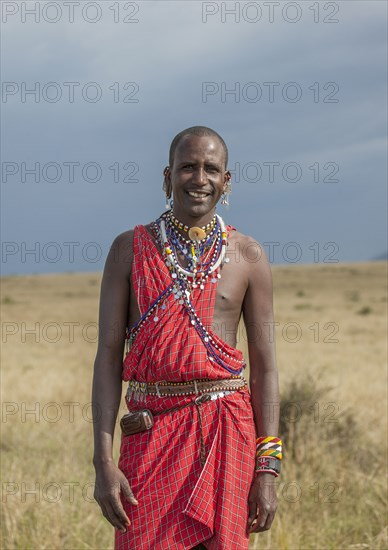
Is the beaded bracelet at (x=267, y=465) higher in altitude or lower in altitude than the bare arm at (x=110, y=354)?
lower

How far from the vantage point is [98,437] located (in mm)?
3709

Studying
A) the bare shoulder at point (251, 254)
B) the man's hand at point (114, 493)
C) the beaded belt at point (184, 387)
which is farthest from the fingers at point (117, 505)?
the bare shoulder at point (251, 254)

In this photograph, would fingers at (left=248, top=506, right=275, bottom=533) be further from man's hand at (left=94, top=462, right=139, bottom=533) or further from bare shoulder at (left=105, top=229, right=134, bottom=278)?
bare shoulder at (left=105, top=229, right=134, bottom=278)

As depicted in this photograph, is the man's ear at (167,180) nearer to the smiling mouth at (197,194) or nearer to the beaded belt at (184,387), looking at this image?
the smiling mouth at (197,194)

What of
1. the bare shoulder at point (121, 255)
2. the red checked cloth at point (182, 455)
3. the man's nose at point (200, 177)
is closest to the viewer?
the red checked cloth at point (182, 455)

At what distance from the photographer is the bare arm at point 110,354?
367cm

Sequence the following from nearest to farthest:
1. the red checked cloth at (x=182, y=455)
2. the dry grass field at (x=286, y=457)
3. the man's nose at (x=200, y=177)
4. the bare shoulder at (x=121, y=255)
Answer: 1. the red checked cloth at (x=182, y=455)
2. the man's nose at (x=200, y=177)
3. the bare shoulder at (x=121, y=255)
4. the dry grass field at (x=286, y=457)

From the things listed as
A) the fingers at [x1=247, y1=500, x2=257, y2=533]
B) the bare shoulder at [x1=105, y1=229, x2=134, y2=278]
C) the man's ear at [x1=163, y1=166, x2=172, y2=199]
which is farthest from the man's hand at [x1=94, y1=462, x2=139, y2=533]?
the man's ear at [x1=163, y1=166, x2=172, y2=199]

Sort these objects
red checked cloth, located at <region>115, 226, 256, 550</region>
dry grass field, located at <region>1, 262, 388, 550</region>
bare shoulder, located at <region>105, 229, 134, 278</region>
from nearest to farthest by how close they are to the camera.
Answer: red checked cloth, located at <region>115, 226, 256, 550</region> → bare shoulder, located at <region>105, 229, 134, 278</region> → dry grass field, located at <region>1, 262, 388, 550</region>

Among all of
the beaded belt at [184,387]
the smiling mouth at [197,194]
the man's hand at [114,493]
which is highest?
the smiling mouth at [197,194]

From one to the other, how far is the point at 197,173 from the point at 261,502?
4.54 ft

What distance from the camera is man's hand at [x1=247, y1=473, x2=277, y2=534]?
12.0 feet

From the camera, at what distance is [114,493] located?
11.8 feet

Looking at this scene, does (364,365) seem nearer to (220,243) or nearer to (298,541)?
(298,541)
